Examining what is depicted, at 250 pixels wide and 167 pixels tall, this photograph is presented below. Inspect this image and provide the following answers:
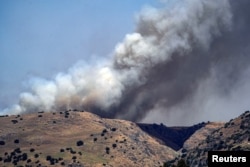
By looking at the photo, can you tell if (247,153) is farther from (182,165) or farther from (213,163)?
(182,165)

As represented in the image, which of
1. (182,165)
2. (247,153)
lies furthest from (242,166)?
(182,165)

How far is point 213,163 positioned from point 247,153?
11.9ft

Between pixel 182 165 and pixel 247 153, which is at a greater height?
pixel 182 165

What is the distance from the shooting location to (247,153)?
1592 inches

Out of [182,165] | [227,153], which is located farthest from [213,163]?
[182,165]

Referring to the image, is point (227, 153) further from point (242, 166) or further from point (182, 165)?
point (182, 165)

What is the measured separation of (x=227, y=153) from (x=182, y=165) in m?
96.7

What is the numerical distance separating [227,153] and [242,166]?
5.75 feet

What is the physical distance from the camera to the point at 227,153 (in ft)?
130

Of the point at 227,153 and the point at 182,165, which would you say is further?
the point at 182,165

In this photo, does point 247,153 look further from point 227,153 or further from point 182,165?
point 182,165

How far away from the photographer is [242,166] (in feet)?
130

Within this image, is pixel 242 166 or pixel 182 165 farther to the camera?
pixel 182 165

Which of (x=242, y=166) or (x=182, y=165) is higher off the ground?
(x=182, y=165)
